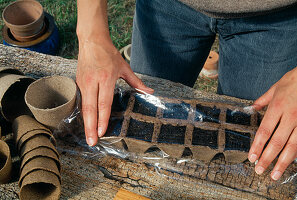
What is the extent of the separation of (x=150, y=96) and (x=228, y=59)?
53 centimetres

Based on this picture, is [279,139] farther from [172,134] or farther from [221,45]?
[221,45]

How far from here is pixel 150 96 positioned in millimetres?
1495

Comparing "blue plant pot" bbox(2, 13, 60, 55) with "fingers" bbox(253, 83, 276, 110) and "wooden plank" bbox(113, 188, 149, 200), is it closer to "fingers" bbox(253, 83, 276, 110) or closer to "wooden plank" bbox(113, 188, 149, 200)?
"wooden plank" bbox(113, 188, 149, 200)

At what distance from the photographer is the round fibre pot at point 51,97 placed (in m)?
1.30

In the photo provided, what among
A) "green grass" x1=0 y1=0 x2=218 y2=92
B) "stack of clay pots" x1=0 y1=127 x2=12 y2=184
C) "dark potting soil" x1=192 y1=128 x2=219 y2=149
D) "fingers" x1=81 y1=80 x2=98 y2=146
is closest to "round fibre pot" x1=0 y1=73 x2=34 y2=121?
"stack of clay pots" x1=0 y1=127 x2=12 y2=184

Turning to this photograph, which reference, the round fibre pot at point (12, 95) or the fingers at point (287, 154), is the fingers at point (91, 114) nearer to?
the round fibre pot at point (12, 95)

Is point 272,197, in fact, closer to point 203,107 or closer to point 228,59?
point 203,107

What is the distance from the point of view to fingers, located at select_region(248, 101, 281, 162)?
4.03 feet

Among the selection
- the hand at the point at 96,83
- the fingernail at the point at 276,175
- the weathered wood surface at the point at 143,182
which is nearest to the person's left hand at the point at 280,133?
the fingernail at the point at 276,175

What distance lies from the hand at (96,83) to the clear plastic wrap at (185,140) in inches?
3.0

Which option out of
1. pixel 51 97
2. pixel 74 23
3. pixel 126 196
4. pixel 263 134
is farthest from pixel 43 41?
pixel 263 134

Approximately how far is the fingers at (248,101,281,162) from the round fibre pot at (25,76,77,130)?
842mm

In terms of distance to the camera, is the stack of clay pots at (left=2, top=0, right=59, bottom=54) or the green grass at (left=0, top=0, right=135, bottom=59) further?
the green grass at (left=0, top=0, right=135, bottom=59)

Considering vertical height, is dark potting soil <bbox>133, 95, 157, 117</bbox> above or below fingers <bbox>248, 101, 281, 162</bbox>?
below
